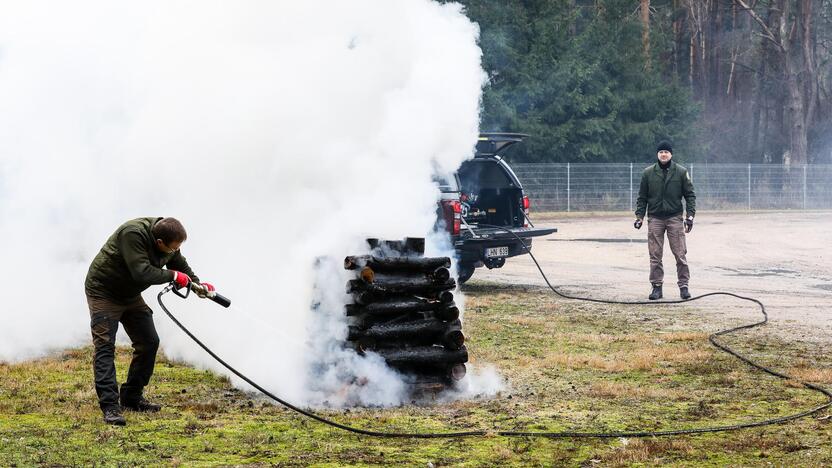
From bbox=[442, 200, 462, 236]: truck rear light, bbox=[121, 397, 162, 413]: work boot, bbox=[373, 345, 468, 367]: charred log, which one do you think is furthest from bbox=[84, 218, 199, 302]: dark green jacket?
bbox=[442, 200, 462, 236]: truck rear light

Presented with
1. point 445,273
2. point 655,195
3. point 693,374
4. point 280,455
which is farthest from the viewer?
point 655,195

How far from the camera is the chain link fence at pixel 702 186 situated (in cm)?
3891

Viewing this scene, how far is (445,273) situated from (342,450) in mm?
1983

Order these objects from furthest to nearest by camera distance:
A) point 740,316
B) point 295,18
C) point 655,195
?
1. point 655,195
2. point 740,316
3. point 295,18

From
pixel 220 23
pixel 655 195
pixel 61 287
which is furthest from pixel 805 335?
pixel 61 287

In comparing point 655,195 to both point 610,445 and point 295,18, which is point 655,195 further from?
point 610,445

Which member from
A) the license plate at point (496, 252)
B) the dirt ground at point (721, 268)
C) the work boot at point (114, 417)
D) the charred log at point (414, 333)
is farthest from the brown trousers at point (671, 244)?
the work boot at point (114, 417)

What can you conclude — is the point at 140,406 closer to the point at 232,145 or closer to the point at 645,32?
the point at 232,145

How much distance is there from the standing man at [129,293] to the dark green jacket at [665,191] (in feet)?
26.3

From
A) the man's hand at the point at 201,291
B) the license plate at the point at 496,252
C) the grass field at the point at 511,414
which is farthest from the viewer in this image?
the license plate at the point at 496,252

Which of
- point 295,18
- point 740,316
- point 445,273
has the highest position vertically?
point 295,18

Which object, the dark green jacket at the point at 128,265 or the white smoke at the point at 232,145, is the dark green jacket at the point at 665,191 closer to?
the white smoke at the point at 232,145

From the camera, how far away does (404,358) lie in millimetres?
7738

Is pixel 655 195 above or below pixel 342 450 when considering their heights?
above
